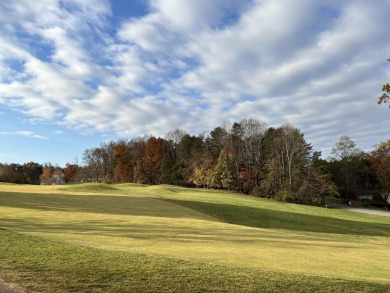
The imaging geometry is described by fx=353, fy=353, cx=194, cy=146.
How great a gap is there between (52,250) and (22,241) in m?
2.48

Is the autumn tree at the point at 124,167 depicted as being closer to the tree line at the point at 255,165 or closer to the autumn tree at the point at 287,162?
the tree line at the point at 255,165

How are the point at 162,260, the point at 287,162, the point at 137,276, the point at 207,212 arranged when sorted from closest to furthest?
the point at 137,276, the point at 162,260, the point at 207,212, the point at 287,162

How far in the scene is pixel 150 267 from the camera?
877 centimetres

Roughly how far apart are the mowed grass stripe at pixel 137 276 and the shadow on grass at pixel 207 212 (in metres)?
17.0

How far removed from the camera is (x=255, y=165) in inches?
3036

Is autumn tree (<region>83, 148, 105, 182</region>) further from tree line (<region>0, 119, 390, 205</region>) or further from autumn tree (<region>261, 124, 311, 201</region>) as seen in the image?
autumn tree (<region>261, 124, 311, 201</region>)

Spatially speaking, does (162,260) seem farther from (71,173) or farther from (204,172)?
(71,173)

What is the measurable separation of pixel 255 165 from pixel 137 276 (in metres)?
70.9

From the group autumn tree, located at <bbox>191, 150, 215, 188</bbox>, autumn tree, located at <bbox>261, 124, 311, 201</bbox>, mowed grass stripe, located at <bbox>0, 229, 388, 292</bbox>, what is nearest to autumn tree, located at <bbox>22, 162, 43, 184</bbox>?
autumn tree, located at <bbox>191, 150, 215, 188</bbox>

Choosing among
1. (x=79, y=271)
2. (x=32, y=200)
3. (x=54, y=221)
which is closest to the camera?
(x=79, y=271)

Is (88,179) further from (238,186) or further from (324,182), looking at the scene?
(324,182)

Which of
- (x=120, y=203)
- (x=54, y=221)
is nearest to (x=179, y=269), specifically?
(x=54, y=221)

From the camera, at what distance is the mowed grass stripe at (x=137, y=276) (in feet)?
22.7

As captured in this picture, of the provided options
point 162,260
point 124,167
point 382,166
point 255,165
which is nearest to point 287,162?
point 255,165
